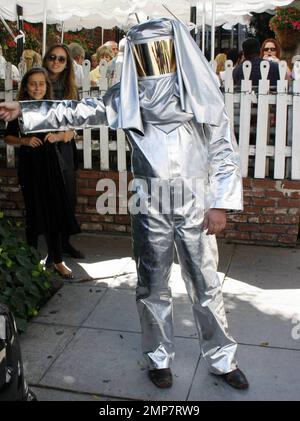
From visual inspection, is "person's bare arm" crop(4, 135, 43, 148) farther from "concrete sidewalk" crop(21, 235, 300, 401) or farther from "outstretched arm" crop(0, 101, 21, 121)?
"outstretched arm" crop(0, 101, 21, 121)

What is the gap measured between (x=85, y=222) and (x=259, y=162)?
6.26 feet

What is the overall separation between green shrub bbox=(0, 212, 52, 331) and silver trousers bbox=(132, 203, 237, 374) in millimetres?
1042

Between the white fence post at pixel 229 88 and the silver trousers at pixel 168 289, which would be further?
the white fence post at pixel 229 88

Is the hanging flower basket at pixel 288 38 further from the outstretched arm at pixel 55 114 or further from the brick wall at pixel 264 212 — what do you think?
the outstretched arm at pixel 55 114

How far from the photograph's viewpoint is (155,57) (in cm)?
299

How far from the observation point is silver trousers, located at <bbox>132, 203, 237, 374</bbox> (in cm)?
314

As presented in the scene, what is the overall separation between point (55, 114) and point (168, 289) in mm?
1159

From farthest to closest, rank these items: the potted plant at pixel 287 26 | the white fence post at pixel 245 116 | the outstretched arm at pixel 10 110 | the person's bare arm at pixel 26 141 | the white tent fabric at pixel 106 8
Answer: the potted plant at pixel 287 26 → the white tent fabric at pixel 106 8 → the white fence post at pixel 245 116 → the person's bare arm at pixel 26 141 → the outstretched arm at pixel 10 110

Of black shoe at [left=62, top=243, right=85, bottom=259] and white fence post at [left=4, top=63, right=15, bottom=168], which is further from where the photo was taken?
white fence post at [left=4, top=63, right=15, bottom=168]

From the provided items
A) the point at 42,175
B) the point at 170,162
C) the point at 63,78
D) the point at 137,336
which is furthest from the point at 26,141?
the point at 170,162

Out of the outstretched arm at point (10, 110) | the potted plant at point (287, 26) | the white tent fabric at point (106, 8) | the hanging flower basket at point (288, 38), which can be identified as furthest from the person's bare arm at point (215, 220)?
the hanging flower basket at point (288, 38)

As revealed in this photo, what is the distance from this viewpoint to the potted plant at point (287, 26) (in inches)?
412

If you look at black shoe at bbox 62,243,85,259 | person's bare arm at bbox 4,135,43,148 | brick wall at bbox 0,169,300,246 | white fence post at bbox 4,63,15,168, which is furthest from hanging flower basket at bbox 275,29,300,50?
person's bare arm at bbox 4,135,43,148

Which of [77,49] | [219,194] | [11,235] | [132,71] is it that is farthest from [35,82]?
[77,49]
